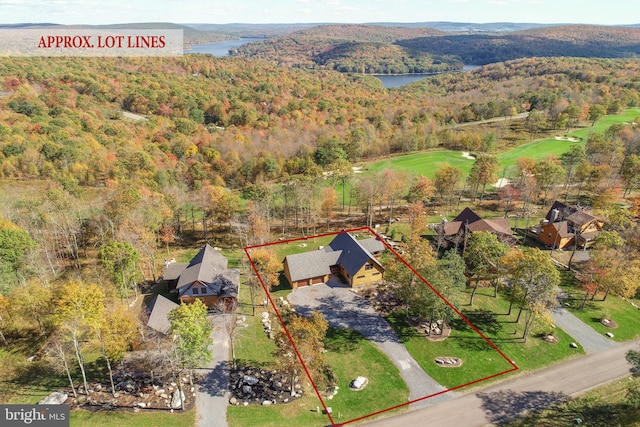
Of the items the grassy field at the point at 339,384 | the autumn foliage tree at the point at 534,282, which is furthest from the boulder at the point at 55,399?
the autumn foliage tree at the point at 534,282

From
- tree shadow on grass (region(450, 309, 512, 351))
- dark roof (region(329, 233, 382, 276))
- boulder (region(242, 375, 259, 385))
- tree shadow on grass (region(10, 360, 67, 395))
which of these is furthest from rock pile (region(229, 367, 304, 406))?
tree shadow on grass (region(450, 309, 512, 351))

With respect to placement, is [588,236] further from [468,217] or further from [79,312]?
[79,312]

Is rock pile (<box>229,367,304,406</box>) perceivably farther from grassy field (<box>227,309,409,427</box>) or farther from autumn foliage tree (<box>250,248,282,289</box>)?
autumn foliage tree (<box>250,248,282,289</box>)

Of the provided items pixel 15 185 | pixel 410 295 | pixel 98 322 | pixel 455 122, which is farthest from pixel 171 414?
pixel 455 122

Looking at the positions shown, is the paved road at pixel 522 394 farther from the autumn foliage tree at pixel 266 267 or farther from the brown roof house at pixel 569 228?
the brown roof house at pixel 569 228

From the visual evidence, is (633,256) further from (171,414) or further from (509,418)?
(171,414)
